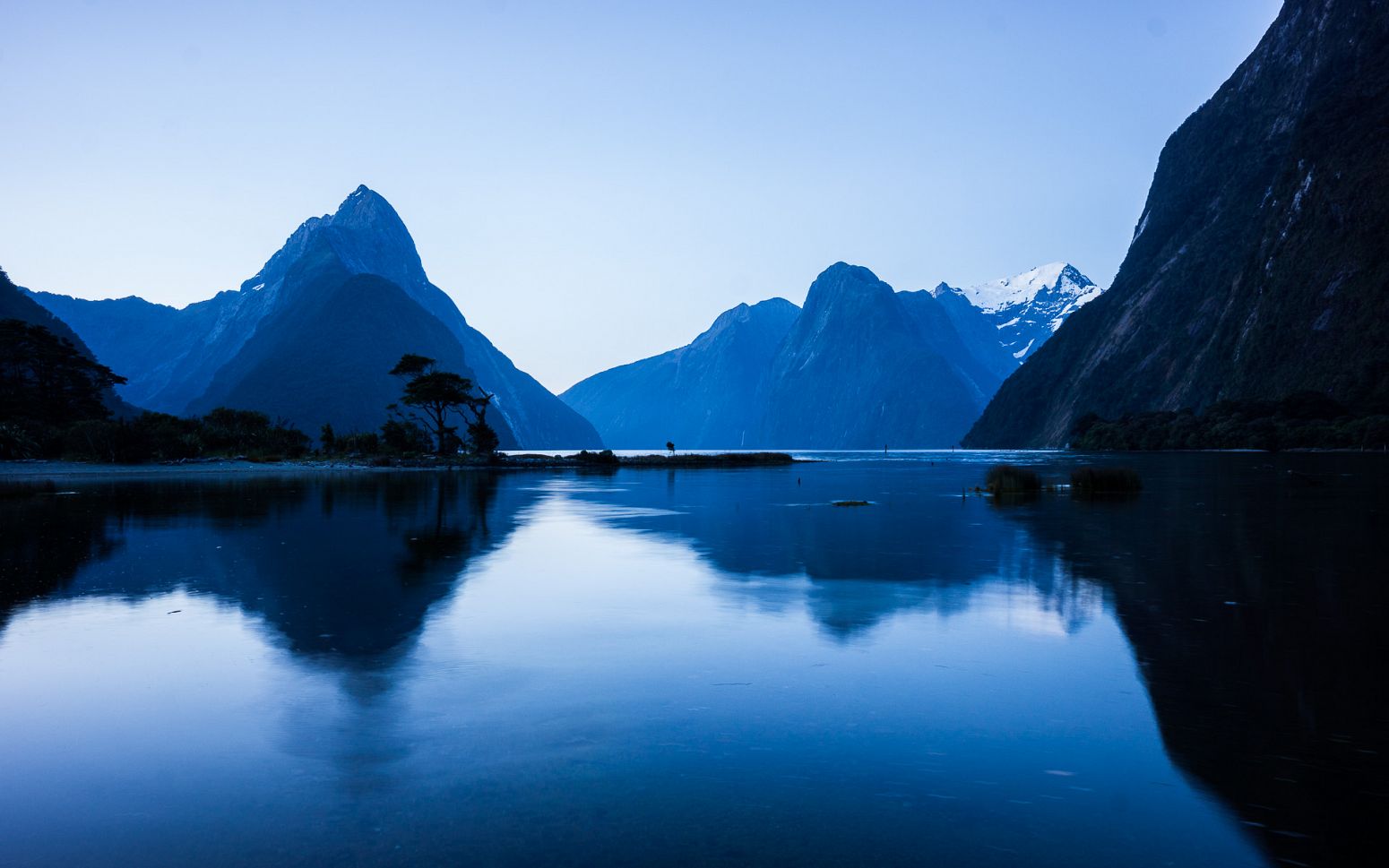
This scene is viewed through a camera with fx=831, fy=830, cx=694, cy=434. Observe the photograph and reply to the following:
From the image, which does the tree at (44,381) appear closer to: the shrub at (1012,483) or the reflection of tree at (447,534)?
the reflection of tree at (447,534)

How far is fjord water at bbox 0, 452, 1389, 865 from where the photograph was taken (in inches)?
288

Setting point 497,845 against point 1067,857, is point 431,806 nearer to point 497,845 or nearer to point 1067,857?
point 497,845

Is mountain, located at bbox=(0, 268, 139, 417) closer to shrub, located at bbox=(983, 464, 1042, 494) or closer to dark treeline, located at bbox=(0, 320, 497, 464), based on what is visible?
dark treeline, located at bbox=(0, 320, 497, 464)

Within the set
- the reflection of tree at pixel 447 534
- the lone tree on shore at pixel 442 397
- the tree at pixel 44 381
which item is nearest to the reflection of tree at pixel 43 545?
the reflection of tree at pixel 447 534

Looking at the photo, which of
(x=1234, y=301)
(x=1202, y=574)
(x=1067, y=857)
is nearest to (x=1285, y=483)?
(x=1202, y=574)

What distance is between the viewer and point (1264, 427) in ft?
464

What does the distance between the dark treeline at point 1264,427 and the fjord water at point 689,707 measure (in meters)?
130

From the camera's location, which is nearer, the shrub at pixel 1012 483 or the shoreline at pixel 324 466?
the shrub at pixel 1012 483

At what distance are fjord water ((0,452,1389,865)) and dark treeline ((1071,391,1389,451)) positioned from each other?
425 feet

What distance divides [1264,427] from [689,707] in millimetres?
162576

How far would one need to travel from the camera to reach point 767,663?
13.4 meters

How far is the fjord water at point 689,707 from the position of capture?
7312 millimetres

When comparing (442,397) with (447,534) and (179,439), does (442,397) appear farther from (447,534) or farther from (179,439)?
(447,534)

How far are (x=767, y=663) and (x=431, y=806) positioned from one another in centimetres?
673
